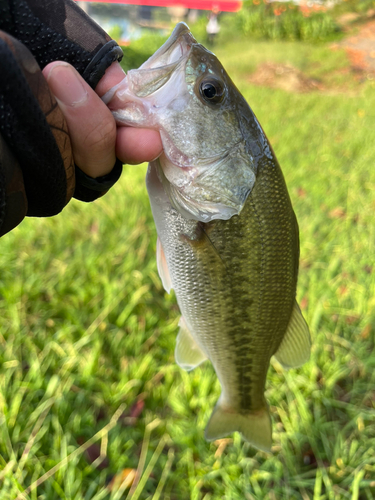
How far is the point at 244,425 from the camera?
5.23ft

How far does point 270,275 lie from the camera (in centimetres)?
131

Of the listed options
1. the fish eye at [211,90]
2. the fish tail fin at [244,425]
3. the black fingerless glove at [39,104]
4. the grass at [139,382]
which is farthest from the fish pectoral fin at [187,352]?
the fish eye at [211,90]

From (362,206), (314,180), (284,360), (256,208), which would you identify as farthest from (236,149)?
(314,180)

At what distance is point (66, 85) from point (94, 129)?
4.7 inches

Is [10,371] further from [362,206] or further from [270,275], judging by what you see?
[362,206]

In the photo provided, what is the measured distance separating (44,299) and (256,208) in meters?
1.83

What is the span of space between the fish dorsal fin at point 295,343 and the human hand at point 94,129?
825mm

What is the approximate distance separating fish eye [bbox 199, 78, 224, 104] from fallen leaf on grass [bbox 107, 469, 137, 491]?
170cm

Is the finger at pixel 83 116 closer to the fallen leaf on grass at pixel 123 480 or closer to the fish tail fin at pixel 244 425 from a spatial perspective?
the fish tail fin at pixel 244 425

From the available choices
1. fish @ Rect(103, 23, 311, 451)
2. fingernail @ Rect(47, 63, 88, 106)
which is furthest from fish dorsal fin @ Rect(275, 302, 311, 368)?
fingernail @ Rect(47, 63, 88, 106)

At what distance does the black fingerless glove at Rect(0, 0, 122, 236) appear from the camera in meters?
0.82

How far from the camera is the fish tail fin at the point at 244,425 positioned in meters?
1.57

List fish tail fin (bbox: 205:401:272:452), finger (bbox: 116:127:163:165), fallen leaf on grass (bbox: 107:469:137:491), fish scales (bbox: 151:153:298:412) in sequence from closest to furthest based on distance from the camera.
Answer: finger (bbox: 116:127:163:165) → fish scales (bbox: 151:153:298:412) → fish tail fin (bbox: 205:401:272:452) → fallen leaf on grass (bbox: 107:469:137:491)

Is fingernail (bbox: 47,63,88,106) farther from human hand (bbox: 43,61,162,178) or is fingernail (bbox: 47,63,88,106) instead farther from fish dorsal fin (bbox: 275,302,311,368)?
fish dorsal fin (bbox: 275,302,311,368)
